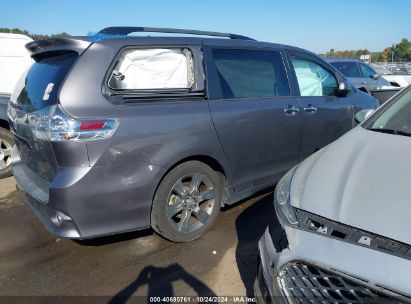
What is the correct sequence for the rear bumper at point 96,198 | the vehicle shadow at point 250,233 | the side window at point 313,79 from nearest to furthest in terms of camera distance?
1. the rear bumper at point 96,198
2. the vehicle shadow at point 250,233
3. the side window at point 313,79

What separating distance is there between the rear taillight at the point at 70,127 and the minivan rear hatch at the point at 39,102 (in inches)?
2.1

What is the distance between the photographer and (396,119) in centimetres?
275

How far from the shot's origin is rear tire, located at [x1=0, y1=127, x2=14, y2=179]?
5379mm

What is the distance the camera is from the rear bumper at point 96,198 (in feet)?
8.95

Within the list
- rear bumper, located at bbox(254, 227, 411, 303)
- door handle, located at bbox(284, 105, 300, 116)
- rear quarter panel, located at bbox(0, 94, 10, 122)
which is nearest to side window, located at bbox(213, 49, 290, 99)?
door handle, located at bbox(284, 105, 300, 116)

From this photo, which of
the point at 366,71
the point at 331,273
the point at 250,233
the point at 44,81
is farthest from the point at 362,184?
the point at 366,71

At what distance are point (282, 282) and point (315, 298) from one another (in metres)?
0.22

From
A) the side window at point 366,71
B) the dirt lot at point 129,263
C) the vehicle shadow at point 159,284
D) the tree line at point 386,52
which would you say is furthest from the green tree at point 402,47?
the vehicle shadow at point 159,284

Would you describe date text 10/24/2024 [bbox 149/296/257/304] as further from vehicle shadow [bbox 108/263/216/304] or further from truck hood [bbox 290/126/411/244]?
truck hood [bbox 290/126/411/244]

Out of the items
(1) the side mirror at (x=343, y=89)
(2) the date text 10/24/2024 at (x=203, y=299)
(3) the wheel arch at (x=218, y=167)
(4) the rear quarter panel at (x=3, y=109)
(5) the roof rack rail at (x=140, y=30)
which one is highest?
(5) the roof rack rail at (x=140, y=30)

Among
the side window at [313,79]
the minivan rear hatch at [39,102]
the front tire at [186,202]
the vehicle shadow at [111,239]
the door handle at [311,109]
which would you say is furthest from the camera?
the side window at [313,79]

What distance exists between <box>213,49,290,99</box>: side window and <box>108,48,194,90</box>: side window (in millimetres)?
341

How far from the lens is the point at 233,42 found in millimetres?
3748

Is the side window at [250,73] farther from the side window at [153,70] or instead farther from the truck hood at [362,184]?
the truck hood at [362,184]
